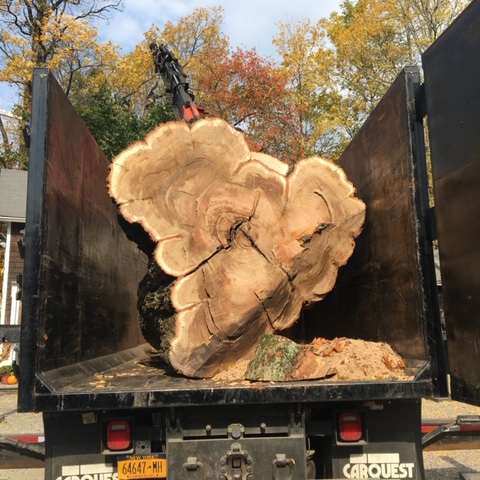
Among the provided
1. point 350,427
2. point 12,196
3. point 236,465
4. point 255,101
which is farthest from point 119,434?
point 255,101

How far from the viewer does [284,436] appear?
231cm

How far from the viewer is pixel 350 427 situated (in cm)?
241

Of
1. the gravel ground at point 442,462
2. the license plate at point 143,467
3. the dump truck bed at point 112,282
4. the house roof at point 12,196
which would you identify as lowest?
the gravel ground at point 442,462

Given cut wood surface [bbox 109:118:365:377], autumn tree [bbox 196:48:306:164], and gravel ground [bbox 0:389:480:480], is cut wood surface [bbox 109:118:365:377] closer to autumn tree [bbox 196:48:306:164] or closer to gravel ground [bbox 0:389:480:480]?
gravel ground [bbox 0:389:480:480]

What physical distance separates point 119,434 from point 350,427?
108 centimetres

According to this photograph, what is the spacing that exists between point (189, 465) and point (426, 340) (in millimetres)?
1195

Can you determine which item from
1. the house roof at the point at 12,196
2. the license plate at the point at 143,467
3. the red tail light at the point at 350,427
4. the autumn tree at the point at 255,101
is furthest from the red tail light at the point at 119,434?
the autumn tree at the point at 255,101

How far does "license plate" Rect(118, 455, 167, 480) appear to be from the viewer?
2.28 meters

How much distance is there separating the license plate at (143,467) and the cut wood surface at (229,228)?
461mm

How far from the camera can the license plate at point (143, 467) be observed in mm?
2275

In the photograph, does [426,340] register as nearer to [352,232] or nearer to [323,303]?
[352,232]

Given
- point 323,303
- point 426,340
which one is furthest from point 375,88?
point 426,340

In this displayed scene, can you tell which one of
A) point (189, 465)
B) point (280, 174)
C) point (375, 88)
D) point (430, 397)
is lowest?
point (189, 465)

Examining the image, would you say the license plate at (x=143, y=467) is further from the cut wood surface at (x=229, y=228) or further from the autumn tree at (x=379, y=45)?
the autumn tree at (x=379, y=45)
